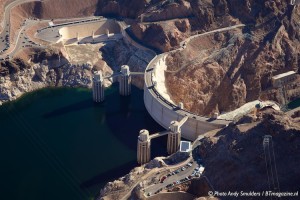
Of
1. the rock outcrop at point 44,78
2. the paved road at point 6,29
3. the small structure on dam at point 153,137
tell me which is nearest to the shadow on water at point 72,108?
the rock outcrop at point 44,78

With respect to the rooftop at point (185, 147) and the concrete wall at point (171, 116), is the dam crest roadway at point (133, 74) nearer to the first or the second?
the concrete wall at point (171, 116)

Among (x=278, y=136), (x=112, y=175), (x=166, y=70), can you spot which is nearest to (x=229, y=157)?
(x=278, y=136)

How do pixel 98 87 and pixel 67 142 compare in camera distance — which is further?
pixel 98 87

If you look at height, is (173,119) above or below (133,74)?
below

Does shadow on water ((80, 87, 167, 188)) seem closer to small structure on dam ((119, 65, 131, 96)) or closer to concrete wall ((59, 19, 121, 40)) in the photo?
small structure on dam ((119, 65, 131, 96))

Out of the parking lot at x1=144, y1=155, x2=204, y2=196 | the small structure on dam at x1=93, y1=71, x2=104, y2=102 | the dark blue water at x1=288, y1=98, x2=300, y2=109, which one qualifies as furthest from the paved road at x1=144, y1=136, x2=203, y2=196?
the dark blue water at x1=288, y1=98, x2=300, y2=109

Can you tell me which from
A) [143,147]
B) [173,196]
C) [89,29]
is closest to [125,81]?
[89,29]

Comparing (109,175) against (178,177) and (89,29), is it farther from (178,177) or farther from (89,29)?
(89,29)
